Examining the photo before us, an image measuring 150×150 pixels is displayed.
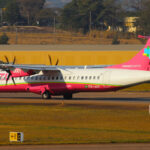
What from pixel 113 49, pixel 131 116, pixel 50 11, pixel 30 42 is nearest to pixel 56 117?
pixel 131 116

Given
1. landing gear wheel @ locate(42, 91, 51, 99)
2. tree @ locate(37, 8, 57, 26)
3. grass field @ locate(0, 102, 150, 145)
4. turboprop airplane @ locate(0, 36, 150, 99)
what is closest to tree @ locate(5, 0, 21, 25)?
tree @ locate(37, 8, 57, 26)

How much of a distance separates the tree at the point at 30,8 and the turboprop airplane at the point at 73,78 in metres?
95.3

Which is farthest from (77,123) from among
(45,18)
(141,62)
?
(45,18)

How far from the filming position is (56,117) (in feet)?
131

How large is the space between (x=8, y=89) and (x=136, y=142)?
86.1 feet

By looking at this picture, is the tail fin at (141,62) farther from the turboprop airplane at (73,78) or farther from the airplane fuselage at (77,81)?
the airplane fuselage at (77,81)

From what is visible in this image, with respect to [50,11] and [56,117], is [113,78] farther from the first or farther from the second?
[50,11]

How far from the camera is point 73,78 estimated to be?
5084cm

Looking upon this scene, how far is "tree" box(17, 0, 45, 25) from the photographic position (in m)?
152

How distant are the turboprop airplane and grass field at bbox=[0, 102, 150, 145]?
2.31 metres

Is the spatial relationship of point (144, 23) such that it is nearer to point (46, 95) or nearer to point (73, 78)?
point (46, 95)

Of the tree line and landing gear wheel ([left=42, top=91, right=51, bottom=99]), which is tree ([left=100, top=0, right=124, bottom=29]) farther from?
landing gear wheel ([left=42, top=91, right=51, bottom=99])

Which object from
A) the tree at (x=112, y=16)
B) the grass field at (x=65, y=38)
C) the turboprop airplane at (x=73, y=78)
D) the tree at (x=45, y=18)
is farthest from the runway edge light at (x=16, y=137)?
the tree at (x=45, y=18)

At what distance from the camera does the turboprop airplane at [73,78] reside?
48.4 m
